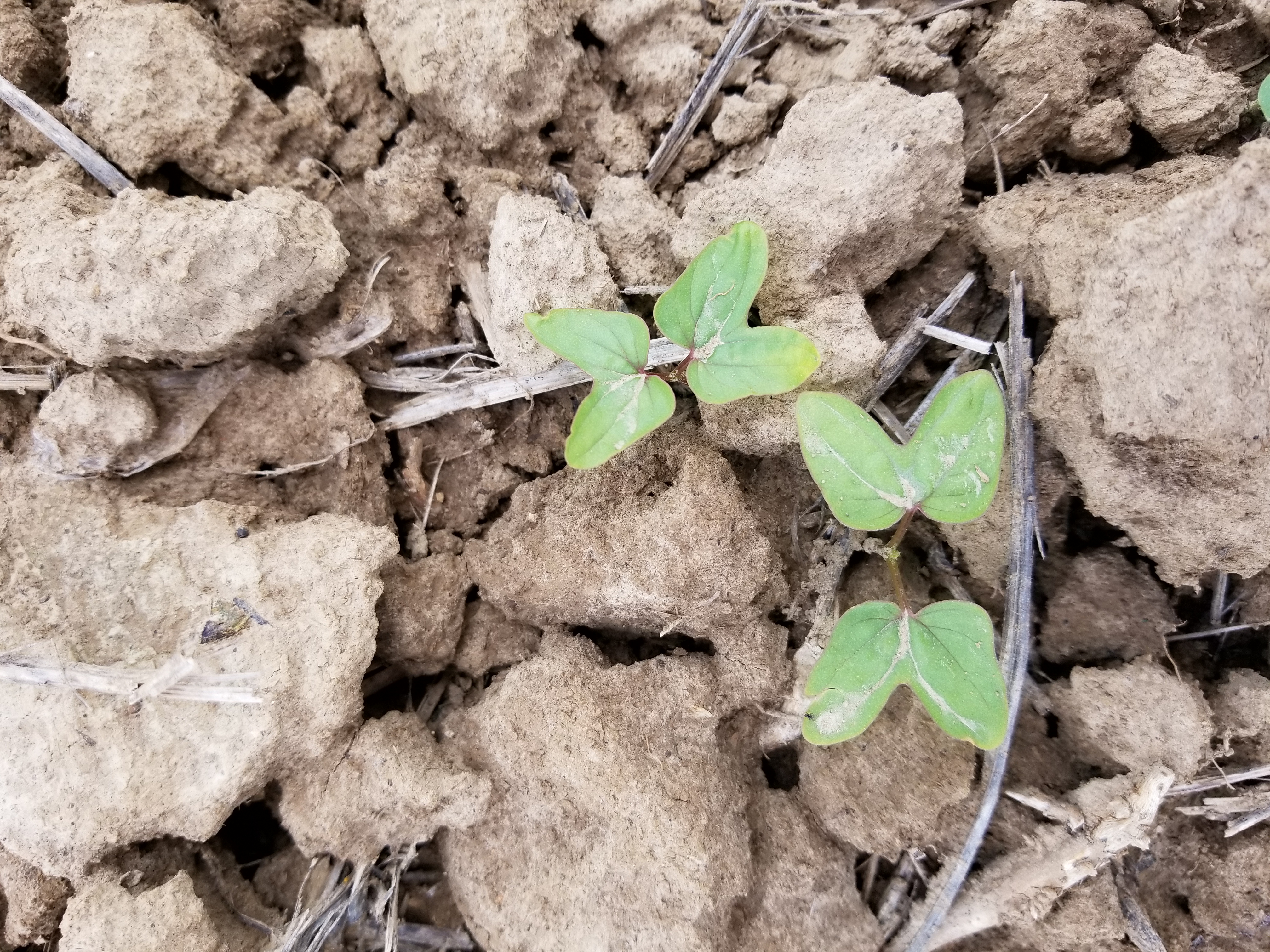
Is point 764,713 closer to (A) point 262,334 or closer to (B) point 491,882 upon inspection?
(B) point 491,882

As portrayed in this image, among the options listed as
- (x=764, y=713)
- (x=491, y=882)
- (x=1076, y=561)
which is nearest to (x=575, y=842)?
(x=491, y=882)

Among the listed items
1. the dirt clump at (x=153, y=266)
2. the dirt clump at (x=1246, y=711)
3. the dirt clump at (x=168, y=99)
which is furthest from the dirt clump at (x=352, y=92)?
the dirt clump at (x=1246, y=711)

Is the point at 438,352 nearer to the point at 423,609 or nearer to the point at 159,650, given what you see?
the point at 423,609

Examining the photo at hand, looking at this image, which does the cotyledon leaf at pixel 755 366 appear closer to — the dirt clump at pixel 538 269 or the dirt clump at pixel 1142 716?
the dirt clump at pixel 538 269

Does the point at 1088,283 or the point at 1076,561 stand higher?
the point at 1088,283

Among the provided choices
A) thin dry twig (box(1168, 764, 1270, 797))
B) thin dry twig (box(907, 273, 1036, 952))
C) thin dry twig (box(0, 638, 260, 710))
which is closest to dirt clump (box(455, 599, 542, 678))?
thin dry twig (box(0, 638, 260, 710))
